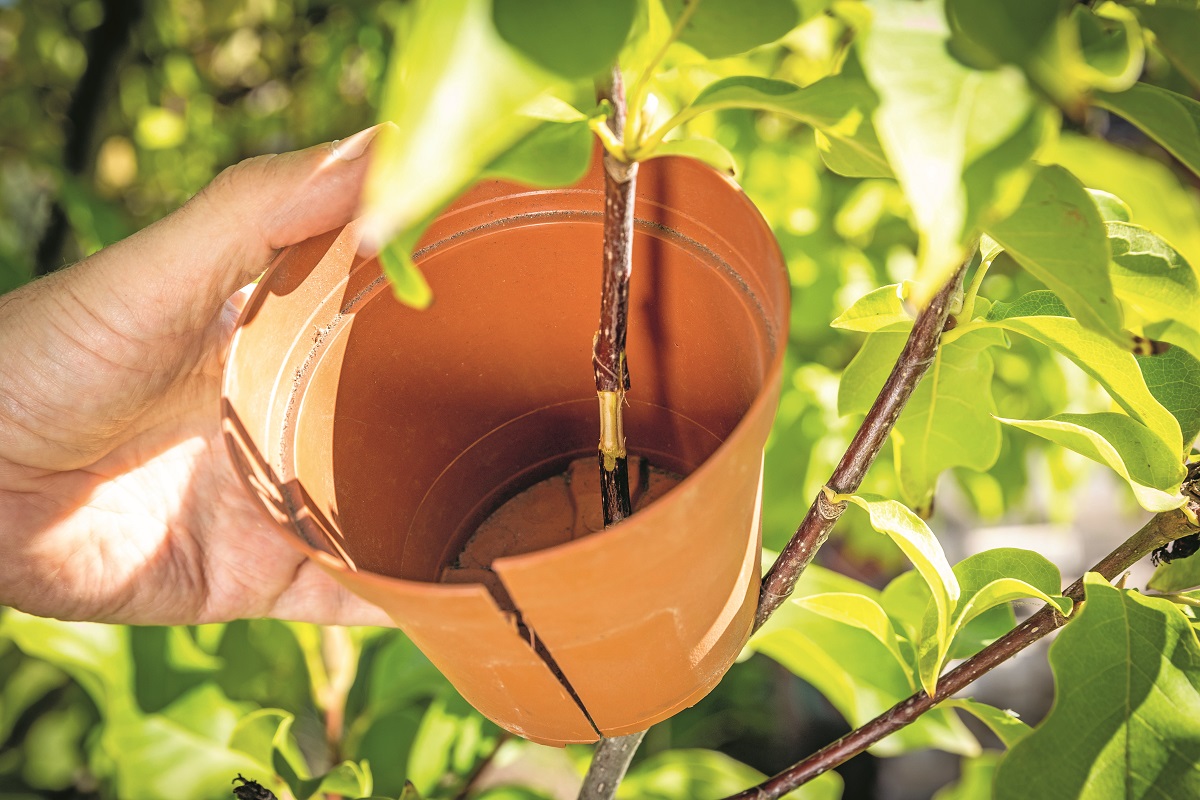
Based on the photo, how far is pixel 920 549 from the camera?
0.47 metres

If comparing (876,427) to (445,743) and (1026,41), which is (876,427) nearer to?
(1026,41)

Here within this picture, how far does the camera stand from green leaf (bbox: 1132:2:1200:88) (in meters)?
0.32

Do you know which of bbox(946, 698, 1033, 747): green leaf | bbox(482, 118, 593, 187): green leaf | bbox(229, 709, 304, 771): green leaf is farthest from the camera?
bbox(229, 709, 304, 771): green leaf

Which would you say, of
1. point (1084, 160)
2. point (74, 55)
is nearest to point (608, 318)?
point (1084, 160)

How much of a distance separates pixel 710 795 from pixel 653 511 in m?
0.71

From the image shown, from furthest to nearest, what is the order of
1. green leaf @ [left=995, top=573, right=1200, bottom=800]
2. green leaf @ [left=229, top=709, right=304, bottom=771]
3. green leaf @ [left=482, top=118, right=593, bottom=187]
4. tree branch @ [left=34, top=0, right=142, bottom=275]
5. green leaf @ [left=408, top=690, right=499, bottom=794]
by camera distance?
1. tree branch @ [left=34, top=0, right=142, bottom=275]
2. green leaf @ [left=408, top=690, right=499, bottom=794]
3. green leaf @ [left=229, top=709, right=304, bottom=771]
4. green leaf @ [left=995, top=573, right=1200, bottom=800]
5. green leaf @ [left=482, top=118, right=593, bottom=187]

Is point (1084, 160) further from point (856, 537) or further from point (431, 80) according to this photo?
point (856, 537)

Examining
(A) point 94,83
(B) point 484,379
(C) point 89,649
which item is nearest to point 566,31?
(B) point 484,379

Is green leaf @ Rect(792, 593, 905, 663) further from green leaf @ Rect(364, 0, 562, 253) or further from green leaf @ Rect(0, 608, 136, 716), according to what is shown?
green leaf @ Rect(0, 608, 136, 716)

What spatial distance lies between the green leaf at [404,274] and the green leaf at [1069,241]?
0.78ft

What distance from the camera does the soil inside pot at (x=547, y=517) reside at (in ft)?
2.18

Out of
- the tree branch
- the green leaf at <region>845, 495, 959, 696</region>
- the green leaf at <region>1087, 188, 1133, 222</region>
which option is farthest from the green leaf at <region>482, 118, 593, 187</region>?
the tree branch

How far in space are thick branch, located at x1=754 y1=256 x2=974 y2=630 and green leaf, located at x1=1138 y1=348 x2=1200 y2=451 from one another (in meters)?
0.17

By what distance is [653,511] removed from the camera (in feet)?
1.18
